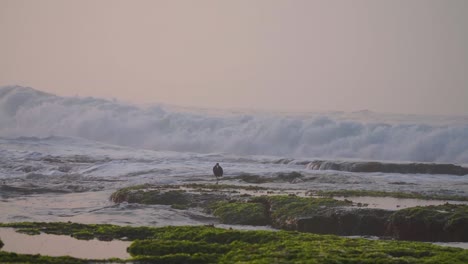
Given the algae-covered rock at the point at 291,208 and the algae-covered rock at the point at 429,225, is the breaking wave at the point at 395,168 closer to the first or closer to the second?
the algae-covered rock at the point at 291,208

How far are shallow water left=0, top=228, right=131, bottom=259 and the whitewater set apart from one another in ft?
16.9

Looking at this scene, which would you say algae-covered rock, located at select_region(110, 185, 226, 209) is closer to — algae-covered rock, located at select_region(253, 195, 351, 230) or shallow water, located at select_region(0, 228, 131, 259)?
algae-covered rock, located at select_region(253, 195, 351, 230)

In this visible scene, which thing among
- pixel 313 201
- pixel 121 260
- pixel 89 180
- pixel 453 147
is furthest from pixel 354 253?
pixel 453 147

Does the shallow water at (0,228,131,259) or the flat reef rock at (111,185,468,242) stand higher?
the flat reef rock at (111,185,468,242)

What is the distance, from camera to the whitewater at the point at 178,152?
36062 mm

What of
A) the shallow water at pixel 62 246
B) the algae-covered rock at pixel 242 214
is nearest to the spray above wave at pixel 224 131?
the algae-covered rock at pixel 242 214

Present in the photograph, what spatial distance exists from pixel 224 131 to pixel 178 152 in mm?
18220

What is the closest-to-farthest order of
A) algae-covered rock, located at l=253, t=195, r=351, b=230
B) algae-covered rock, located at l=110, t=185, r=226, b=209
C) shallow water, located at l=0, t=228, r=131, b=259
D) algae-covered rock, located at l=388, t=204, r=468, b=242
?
shallow water, located at l=0, t=228, r=131, b=259 → algae-covered rock, located at l=388, t=204, r=468, b=242 → algae-covered rock, located at l=253, t=195, r=351, b=230 → algae-covered rock, located at l=110, t=185, r=226, b=209

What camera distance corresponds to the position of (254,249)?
18.1 m

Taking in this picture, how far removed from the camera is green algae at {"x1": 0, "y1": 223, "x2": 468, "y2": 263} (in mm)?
16734

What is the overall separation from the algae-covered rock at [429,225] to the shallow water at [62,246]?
30.9 feet

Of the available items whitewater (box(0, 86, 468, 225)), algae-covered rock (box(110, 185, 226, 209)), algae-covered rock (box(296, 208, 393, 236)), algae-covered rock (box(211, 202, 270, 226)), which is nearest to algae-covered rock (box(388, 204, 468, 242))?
algae-covered rock (box(296, 208, 393, 236))

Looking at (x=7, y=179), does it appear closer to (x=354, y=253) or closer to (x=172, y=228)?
(x=172, y=228)

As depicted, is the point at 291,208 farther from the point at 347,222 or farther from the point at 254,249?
the point at 254,249
